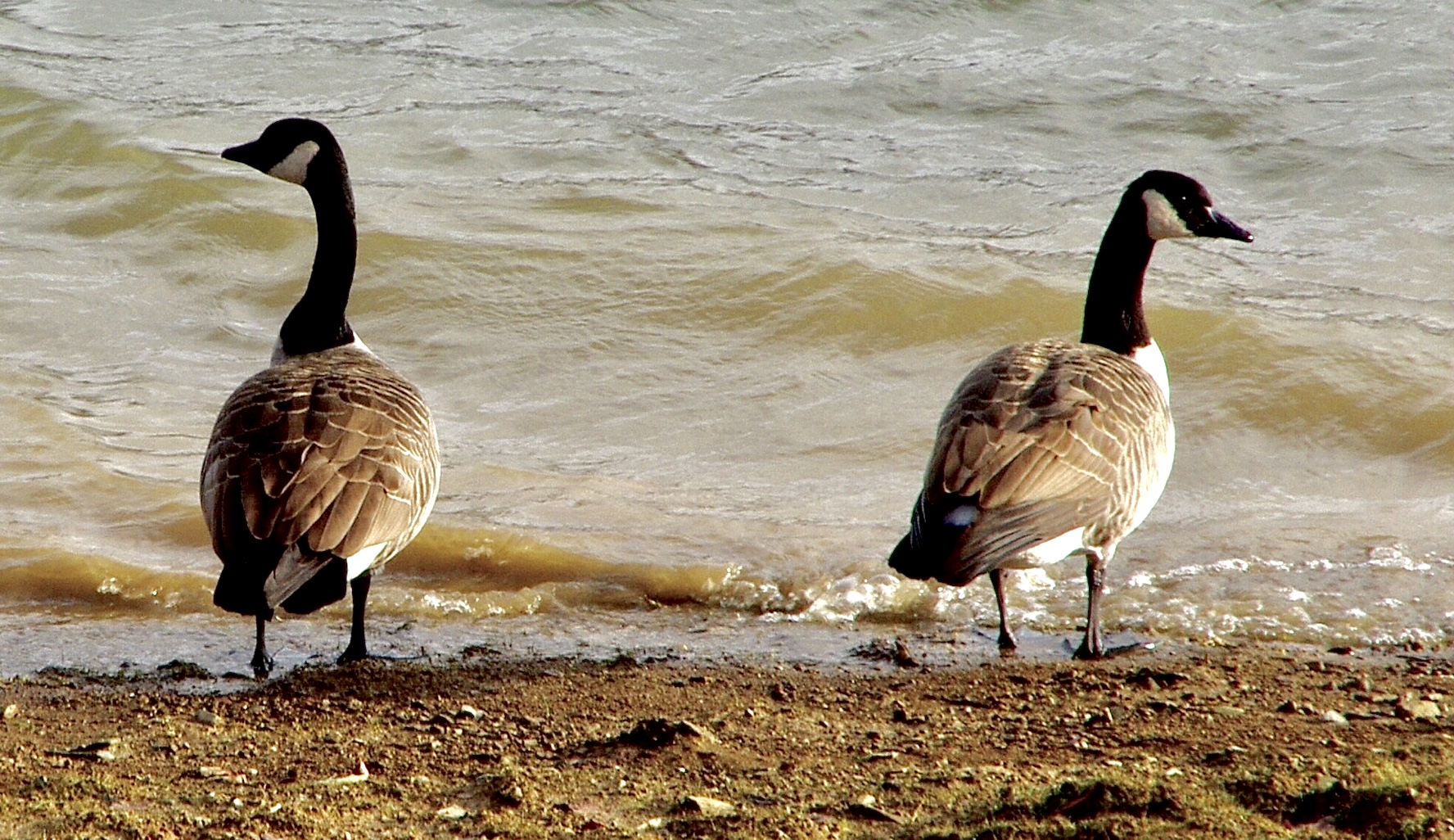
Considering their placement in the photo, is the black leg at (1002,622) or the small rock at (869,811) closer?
the small rock at (869,811)

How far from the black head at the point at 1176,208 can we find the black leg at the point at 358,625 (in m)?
4.07

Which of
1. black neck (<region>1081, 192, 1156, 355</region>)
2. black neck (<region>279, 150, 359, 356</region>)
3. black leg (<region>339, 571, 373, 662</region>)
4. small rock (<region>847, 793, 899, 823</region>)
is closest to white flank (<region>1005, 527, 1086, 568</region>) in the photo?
black neck (<region>1081, 192, 1156, 355</region>)

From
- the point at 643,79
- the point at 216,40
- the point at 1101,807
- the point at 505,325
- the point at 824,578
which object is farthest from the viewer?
the point at 216,40

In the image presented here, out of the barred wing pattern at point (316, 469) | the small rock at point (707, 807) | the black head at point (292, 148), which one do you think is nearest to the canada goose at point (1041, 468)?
the small rock at point (707, 807)

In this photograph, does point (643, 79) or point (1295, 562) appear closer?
point (1295, 562)

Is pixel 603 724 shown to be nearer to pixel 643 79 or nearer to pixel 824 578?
pixel 824 578

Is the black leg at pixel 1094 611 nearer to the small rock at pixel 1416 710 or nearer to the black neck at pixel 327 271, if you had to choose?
the small rock at pixel 1416 710

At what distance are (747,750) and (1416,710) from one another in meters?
2.18

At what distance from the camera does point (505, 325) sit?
11.0 metres

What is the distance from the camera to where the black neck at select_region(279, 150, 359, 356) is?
295 inches

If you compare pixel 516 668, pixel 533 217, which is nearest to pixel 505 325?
pixel 533 217

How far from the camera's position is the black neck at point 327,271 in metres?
7.49

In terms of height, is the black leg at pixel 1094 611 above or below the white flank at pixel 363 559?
below

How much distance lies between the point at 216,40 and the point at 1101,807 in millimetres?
15872
